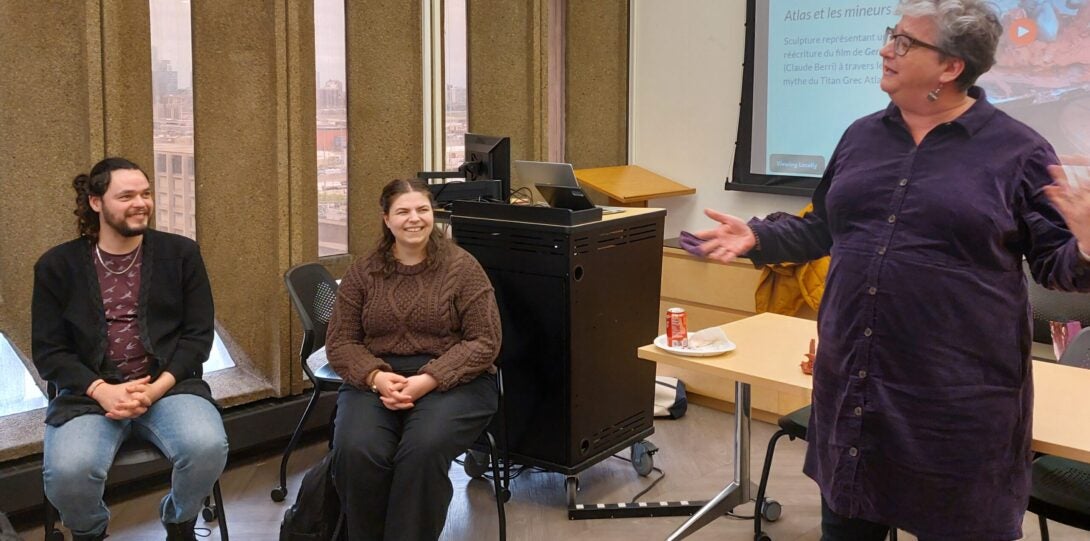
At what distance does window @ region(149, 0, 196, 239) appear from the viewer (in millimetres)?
3842

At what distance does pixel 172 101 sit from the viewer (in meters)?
3.90

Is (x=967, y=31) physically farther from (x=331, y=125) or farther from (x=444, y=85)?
(x=444, y=85)

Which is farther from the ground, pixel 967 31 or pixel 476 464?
→ pixel 967 31

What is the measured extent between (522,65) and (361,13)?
3.55 ft

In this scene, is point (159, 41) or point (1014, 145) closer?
point (1014, 145)

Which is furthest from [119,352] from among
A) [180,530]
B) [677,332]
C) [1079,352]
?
[1079,352]

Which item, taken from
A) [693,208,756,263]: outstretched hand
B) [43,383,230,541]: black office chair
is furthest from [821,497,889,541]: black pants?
[43,383,230,541]: black office chair

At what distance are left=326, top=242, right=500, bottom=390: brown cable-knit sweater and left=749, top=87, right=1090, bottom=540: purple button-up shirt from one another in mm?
1398

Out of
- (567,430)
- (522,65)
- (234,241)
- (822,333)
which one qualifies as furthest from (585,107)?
(822,333)

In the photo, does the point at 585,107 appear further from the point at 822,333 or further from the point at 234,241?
the point at 822,333

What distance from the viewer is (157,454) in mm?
2883

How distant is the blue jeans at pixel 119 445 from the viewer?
273cm

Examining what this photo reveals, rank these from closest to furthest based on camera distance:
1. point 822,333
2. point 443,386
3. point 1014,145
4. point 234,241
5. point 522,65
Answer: point 1014,145, point 822,333, point 443,386, point 234,241, point 522,65

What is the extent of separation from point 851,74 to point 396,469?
10.2 feet
